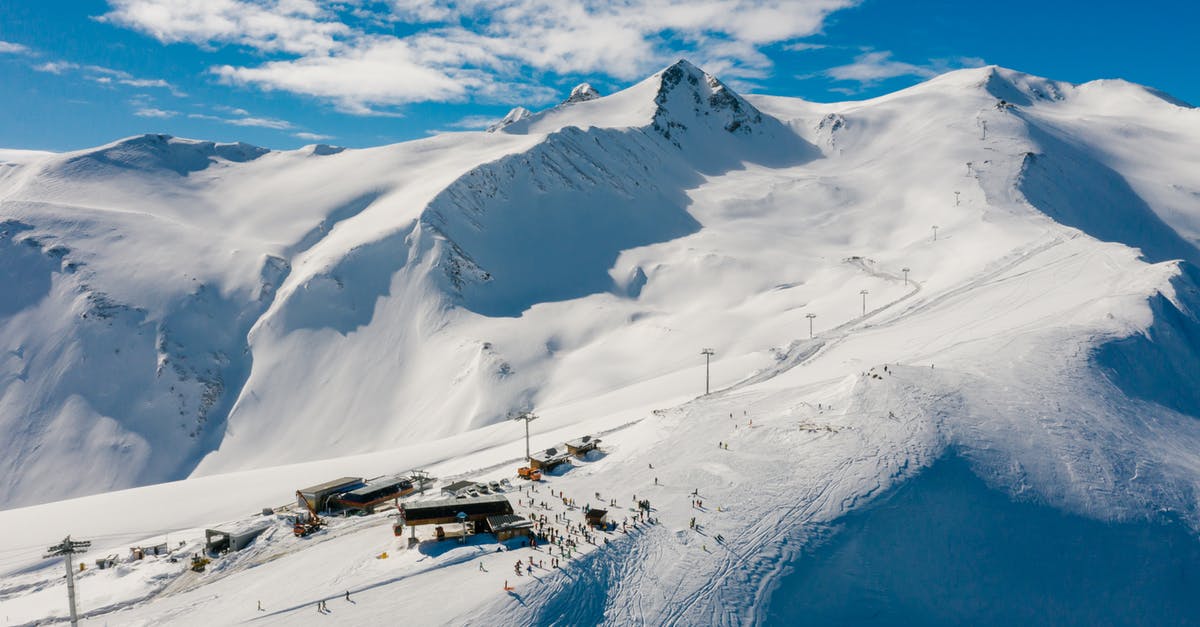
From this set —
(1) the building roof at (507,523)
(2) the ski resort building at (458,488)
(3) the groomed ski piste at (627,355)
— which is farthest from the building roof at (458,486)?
(1) the building roof at (507,523)

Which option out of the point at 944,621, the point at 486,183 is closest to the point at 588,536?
the point at 944,621

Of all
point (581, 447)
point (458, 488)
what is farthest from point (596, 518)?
point (581, 447)

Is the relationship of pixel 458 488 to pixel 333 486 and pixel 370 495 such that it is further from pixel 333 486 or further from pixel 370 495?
pixel 333 486

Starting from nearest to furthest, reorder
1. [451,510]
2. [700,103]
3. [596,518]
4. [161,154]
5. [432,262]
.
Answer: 1. [451,510]
2. [596,518]
3. [432,262]
4. [161,154]
5. [700,103]

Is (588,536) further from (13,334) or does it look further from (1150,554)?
(13,334)

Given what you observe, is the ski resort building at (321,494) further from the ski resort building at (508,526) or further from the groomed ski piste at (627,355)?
the ski resort building at (508,526)

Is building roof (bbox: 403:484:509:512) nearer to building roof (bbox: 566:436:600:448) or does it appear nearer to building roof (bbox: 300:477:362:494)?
building roof (bbox: 566:436:600:448)
